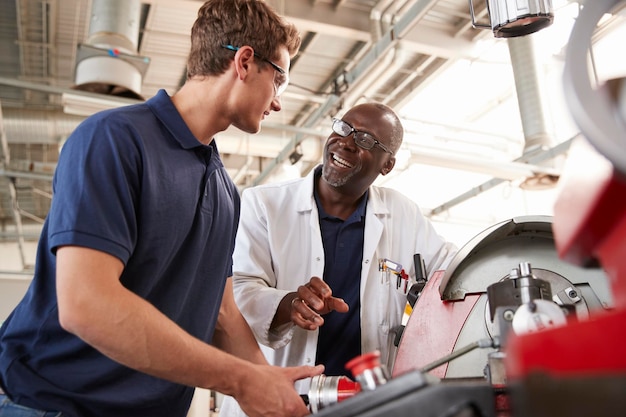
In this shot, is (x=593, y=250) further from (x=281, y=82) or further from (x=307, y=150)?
(x=307, y=150)

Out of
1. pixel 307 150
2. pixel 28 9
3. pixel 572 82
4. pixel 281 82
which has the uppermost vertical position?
pixel 28 9

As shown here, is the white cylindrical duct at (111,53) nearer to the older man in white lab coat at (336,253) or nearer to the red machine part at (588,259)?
the older man in white lab coat at (336,253)

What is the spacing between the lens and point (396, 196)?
2.09 m

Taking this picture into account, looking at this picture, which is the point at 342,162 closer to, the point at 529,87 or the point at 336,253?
the point at 336,253

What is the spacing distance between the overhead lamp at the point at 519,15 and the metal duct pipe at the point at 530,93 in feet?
7.64

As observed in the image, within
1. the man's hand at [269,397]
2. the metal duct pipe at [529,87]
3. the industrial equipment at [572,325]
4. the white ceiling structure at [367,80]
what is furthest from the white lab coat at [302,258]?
the metal duct pipe at [529,87]

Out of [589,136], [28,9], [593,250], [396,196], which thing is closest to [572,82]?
[589,136]

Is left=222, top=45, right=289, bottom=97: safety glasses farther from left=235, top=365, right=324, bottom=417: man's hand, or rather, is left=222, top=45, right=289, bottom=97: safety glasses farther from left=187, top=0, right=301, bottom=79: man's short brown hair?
left=235, top=365, right=324, bottom=417: man's hand

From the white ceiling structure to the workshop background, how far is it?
12 millimetres

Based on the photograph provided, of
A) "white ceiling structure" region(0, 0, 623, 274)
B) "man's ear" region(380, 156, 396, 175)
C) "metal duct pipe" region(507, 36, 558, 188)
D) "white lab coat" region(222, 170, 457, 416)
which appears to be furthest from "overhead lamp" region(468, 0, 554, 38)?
"metal duct pipe" region(507, 36, 558, 188)

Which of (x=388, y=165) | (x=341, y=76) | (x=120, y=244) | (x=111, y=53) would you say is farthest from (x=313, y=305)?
(x=341, y=76)

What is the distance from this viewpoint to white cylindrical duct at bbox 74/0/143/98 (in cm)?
261

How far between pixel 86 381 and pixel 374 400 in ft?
2.11

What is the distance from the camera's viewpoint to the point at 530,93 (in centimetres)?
371
